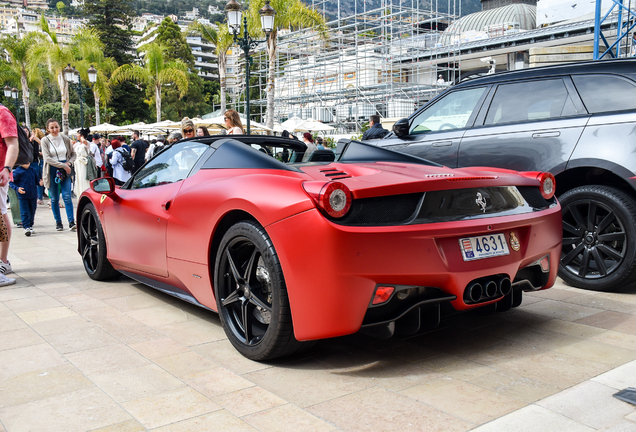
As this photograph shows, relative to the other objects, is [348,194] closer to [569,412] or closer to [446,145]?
[569,412]

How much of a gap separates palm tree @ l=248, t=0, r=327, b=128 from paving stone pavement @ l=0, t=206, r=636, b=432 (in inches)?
1096

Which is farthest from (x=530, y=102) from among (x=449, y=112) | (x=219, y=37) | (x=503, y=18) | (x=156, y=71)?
(x=503, y=18)

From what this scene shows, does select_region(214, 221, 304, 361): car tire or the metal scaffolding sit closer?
select_region(214, 221, 304, 361): car tire

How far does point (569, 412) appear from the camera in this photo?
2508mm

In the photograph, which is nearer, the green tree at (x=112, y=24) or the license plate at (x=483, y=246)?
the license plate at (x=483, y=246)

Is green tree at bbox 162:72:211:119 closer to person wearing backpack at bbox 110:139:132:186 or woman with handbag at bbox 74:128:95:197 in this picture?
woman with handbag at bbox 74:128:95:197

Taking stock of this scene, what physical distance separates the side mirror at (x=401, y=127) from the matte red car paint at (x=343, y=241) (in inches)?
82.5

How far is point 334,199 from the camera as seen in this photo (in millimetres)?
2799

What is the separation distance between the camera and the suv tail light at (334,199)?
2789 mm

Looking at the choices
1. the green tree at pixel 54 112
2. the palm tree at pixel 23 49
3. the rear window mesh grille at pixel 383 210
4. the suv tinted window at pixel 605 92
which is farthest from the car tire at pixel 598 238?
the green tree at pixel 54 112

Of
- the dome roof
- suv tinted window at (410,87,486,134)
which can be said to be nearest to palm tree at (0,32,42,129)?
suv tinted window at (410,87,486,134)

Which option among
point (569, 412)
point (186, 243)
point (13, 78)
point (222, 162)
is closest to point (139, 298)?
point (186, 243)

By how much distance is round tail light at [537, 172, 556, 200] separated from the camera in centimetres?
377

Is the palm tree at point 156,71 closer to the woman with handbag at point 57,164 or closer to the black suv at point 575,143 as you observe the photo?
the woman with handbag at point 57,164
